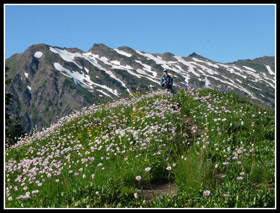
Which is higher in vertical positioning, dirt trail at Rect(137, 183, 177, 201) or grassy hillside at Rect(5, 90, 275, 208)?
grassy hillside at Rect(5, 90, 275, 208)

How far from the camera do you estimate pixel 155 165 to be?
717 centimetres

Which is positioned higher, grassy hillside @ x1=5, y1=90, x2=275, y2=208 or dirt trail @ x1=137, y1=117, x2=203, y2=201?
grassy hillside @ x1=5, y1=90, x2=275, y2=208

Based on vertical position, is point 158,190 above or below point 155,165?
below

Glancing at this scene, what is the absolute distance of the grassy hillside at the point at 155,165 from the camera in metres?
5.47

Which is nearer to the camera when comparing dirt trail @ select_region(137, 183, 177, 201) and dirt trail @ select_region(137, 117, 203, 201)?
dirt trail @ select_region(137, 117, 203, 201)

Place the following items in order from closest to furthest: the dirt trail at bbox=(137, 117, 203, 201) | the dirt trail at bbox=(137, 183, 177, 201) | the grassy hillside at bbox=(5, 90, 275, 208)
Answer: the grassy hillside at bbox=(5, 90, 275, 208), the dirt trail at bbox=(137, 117, 203, 201), the dirt trail at bbox=(137, 183, 177, 201)

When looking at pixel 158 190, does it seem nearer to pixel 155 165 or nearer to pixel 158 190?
pixel 158 190

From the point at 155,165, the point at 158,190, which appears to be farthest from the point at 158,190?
the point at 155,165

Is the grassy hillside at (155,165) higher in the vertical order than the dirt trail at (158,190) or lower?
higher

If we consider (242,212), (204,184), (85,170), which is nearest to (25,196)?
(85,170)

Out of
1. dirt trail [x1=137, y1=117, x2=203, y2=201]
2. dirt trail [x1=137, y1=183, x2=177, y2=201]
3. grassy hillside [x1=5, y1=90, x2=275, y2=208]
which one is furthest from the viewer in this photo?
dirt trail [x1=137, y1=183, x2=177, y2=201]

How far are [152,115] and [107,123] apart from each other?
206 centimetres

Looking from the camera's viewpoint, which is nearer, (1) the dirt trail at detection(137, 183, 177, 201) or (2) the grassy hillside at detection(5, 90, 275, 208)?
(2) the grassy hillside at detection(5, 90, 275, 208)

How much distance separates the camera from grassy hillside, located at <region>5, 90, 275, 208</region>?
5469mm
